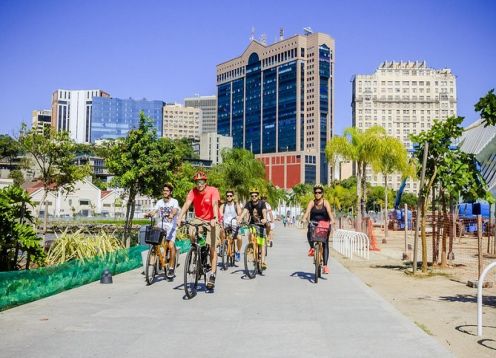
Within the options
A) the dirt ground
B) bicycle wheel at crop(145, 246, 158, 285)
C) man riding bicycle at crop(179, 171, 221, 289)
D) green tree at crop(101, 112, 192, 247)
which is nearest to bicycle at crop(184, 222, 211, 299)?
man riding bicycle at crop(179, 171, 221, 289)

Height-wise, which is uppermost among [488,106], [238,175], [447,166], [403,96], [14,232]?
[403,96]

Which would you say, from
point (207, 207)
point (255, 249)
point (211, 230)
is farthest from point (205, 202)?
point (255, 249)

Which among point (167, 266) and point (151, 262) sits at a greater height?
point (151, 262)

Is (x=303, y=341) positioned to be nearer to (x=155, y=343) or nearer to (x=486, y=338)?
(x=155, y=343)

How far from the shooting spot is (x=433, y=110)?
7613 inches

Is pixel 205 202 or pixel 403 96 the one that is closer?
pixel 205 202

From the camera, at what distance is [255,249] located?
10789 mm

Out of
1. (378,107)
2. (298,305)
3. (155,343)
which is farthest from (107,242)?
(378,107)

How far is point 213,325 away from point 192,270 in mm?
2218

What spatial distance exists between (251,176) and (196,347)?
3977 centimetres

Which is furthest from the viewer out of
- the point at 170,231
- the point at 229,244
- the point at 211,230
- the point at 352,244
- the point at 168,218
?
the point at 352,244

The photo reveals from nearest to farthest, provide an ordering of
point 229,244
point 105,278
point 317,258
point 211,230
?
point 211,230, point 105,278, point 317,258, point 229,244

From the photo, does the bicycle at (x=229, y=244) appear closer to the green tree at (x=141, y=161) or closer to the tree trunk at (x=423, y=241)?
the tree trunk at (x=423, y=241)

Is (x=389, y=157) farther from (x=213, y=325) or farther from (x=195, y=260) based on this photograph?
(x=213, y=325)
